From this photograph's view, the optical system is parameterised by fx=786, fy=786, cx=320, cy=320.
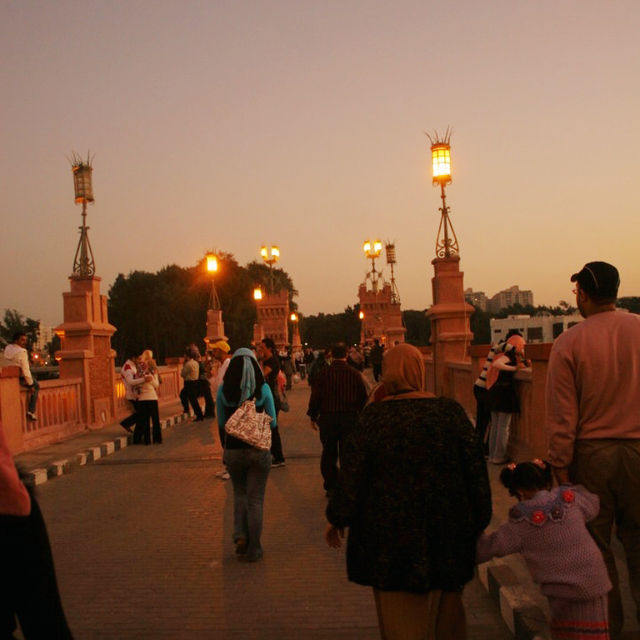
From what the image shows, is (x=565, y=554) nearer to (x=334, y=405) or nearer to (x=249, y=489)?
(x=249, y=489)

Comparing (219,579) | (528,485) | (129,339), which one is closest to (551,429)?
(528,485)

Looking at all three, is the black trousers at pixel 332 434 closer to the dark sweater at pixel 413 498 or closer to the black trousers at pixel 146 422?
the dark sweater at pixel 413 498

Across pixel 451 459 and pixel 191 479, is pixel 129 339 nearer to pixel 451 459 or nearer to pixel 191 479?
pixel 191 479

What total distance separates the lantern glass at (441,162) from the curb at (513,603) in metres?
11.4

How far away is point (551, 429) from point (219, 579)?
336 centimetres

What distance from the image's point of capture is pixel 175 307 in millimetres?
75125

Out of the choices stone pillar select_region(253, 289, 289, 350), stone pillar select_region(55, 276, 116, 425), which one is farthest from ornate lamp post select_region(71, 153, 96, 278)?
stone pillar select_region(253, 289, 289, 350)

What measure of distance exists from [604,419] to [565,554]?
2.45ft

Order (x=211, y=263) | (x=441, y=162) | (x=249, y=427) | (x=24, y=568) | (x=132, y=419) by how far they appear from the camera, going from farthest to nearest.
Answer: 1. (x=211, y=263)
2. (x=441, y=162)
3. (x=132, y=419)
4. (x=249, y=427)
5. (x=24, y=568)

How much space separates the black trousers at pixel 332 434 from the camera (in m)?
9.14

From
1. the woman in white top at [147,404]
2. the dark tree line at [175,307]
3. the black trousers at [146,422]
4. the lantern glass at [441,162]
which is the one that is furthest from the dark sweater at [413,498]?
the dark tree line at [175,307]

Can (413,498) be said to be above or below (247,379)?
below

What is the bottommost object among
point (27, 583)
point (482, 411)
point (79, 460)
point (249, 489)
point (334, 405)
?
point (79, 460)

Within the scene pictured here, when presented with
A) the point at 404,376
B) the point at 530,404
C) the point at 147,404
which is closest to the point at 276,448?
the point at 530,404
